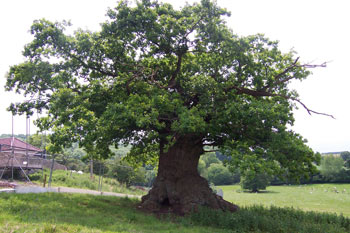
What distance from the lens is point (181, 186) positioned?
49.6 feet

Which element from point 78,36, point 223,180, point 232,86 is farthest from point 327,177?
point 78,36

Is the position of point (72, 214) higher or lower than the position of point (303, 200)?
higher

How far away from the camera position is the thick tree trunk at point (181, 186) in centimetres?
1456

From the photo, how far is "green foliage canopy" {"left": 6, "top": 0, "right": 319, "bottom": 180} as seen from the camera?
12234 millimetres

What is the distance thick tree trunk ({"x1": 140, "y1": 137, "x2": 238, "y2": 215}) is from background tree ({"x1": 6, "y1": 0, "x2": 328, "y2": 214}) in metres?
0.05

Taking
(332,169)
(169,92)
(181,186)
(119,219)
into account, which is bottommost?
(332,169)

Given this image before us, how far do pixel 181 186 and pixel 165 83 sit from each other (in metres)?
5.84

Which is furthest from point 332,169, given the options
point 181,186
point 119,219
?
point 119,219

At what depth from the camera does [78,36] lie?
1464cm

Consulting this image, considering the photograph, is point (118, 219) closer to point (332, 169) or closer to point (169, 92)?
point (169, 92)

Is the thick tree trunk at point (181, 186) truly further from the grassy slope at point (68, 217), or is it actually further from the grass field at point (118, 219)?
the grassy slope at point (68, 217)

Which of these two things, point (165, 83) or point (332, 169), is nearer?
point (165, 83)

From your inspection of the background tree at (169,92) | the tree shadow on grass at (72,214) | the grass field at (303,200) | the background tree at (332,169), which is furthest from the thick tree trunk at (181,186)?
the background tree at (332,169)

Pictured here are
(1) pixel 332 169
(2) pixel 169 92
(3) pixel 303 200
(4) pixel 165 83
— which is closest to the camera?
(2) pixel 169 92
